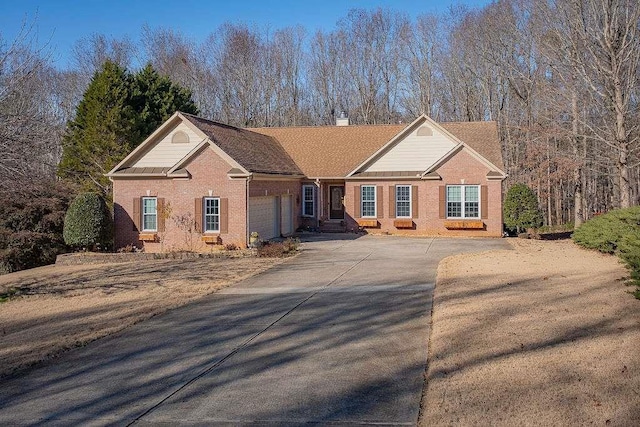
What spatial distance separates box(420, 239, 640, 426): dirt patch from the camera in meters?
5.54

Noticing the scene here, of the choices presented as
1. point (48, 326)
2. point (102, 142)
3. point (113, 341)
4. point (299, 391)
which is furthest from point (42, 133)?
point (102, 142)

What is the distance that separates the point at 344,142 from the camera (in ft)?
101

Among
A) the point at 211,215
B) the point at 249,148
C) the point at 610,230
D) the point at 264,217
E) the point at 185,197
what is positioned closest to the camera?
the point at 610,230

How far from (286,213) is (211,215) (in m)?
5.20

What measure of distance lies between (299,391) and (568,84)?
23355mm

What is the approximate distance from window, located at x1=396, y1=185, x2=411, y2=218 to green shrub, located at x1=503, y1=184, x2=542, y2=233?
4309mm

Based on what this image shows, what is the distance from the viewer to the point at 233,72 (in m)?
49.8

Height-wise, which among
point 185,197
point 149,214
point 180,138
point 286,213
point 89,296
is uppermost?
point 180,138

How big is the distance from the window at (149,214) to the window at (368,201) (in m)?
9.70

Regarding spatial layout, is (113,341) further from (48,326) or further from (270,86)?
(270,86)

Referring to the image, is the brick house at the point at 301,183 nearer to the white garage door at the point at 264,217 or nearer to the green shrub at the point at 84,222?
the white garage door at the point at 264,217

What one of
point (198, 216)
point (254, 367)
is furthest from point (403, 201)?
point (254, 367)

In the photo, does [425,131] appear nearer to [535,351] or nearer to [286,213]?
[286,213]

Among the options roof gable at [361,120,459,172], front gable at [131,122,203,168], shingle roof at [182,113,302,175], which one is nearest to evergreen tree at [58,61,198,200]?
front gable at [131,122,203,168]
